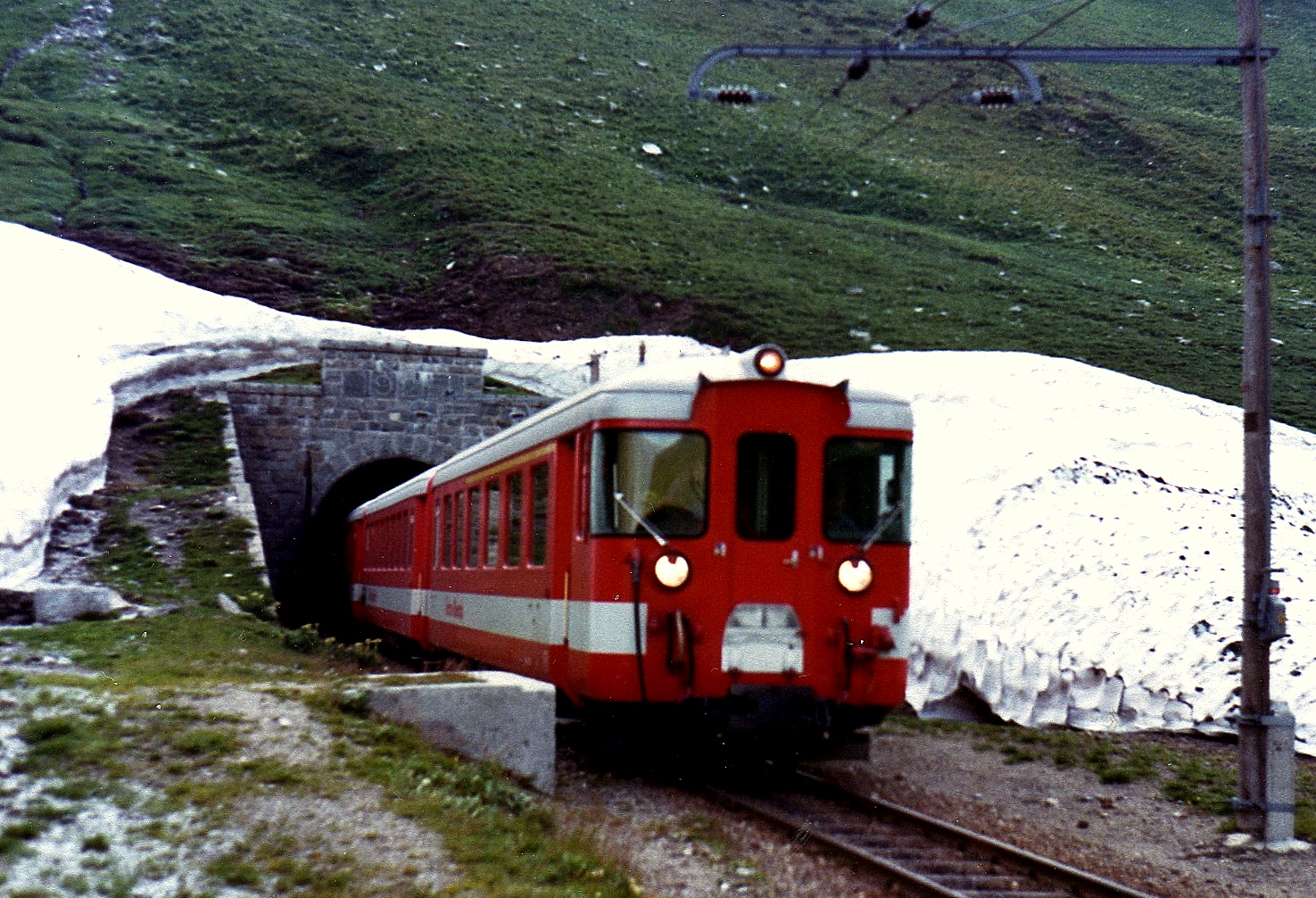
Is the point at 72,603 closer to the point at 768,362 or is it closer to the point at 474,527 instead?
the point at 474,527

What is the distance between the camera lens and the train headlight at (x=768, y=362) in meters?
9.31

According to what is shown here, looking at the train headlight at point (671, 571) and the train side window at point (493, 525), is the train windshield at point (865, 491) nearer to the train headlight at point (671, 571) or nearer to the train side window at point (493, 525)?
the train headlight at point (671, 571)

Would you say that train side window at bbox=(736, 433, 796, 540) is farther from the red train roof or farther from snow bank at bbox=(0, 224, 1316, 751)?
snow bank at bbox=(0, 224, 1316, 751)

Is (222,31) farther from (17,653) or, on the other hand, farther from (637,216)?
(17,653)

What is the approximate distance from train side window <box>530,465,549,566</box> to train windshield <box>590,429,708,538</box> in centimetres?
119

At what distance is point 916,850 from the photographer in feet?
26.8

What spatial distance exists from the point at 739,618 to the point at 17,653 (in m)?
6.11

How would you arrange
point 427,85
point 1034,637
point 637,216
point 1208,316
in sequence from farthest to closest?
point 427,85 → point 637,216 → point 1208,316 → point 1034,637

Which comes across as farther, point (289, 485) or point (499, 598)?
point (289, 485)

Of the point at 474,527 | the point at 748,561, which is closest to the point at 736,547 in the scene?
the point at 748,561

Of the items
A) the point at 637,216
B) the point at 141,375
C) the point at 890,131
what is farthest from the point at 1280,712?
the point at 890,131

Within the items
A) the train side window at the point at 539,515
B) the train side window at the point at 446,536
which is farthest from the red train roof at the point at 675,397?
the train side window at the point at 446,536

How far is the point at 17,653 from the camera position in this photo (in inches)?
450

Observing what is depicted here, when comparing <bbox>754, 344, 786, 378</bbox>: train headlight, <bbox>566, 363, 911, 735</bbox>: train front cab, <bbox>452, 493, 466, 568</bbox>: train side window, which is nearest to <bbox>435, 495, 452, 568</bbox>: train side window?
<bbox>452, 493, 466, 568</bbox>: train side window
